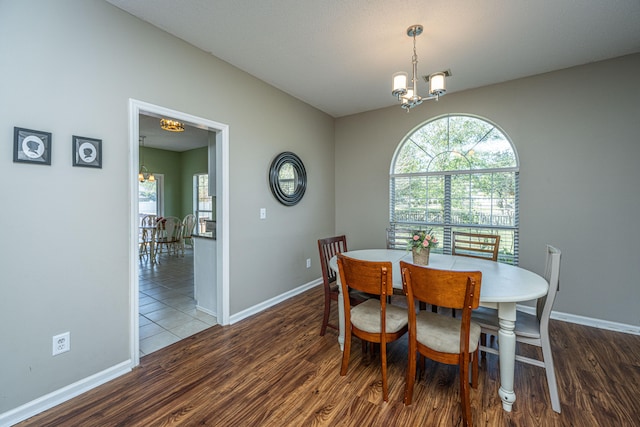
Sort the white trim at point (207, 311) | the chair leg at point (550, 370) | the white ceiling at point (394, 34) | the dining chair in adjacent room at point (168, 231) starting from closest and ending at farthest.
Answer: the chair leg at point (550, 370) < the white ceiling at point (394, 34) < the white trim at point (207, 311) < the dining chair in adjacent room at point (168, 231)

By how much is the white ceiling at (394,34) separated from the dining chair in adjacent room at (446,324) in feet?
6.23

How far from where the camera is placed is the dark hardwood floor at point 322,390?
1.57 metres

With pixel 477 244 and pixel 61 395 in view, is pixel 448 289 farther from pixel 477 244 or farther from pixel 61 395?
pixel 61 395

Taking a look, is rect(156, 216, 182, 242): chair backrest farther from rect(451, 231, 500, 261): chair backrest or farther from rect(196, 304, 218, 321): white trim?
rect(451, 231, 500, 261): chair backrest

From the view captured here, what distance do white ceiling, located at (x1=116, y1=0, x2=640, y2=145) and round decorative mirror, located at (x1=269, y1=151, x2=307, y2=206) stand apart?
3.18 ft

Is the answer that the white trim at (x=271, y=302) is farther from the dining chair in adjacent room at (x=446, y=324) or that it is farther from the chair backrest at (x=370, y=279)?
the dining chair in adjacent room at (x=446, y=324)

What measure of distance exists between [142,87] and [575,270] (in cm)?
450

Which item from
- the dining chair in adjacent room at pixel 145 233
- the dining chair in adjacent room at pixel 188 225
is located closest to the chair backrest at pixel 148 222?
the dining chair in adjacent room at pixel 145 233

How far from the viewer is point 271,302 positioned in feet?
10.8

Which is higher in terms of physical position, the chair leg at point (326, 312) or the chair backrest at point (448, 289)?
the chair backrest at point (448, 289)

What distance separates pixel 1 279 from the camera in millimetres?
1496

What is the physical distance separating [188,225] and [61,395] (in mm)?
4569

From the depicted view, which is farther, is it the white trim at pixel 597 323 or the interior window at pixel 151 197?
the interior window at pixel 151 197

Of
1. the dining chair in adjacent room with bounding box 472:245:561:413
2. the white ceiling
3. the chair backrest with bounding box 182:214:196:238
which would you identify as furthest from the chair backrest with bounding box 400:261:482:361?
the chair backrest with bounding box 182:214:196:238
